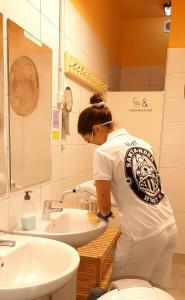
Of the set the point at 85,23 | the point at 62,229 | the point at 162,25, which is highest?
the point at 162,25

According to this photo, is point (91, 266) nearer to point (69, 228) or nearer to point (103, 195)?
point (69, 228)

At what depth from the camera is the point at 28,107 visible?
1.56m

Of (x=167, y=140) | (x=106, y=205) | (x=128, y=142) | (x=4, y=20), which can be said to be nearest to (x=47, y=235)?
(x=106, y=205)

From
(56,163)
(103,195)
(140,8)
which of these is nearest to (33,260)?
(103,195)

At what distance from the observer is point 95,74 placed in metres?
2.72

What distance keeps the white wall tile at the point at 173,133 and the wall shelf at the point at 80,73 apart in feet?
2.90

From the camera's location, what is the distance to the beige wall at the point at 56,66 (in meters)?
1.40

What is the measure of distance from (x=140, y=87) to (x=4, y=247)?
328 cm

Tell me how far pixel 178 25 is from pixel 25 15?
2028 millimetres

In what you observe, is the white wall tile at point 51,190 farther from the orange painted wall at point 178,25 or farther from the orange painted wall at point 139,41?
the orange painted wall at point 139,41

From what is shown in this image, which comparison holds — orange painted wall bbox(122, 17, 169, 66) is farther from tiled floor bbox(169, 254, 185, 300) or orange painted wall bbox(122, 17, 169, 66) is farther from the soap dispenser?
the soap dispenser

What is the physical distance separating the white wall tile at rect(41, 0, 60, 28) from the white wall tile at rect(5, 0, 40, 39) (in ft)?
0.35

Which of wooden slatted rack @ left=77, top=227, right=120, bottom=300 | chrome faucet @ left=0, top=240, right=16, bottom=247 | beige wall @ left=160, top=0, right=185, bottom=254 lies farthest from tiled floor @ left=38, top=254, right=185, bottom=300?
chrome faucet @ left=0, top=240, right=16, bottom=247

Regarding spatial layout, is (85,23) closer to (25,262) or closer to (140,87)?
(140,87)
